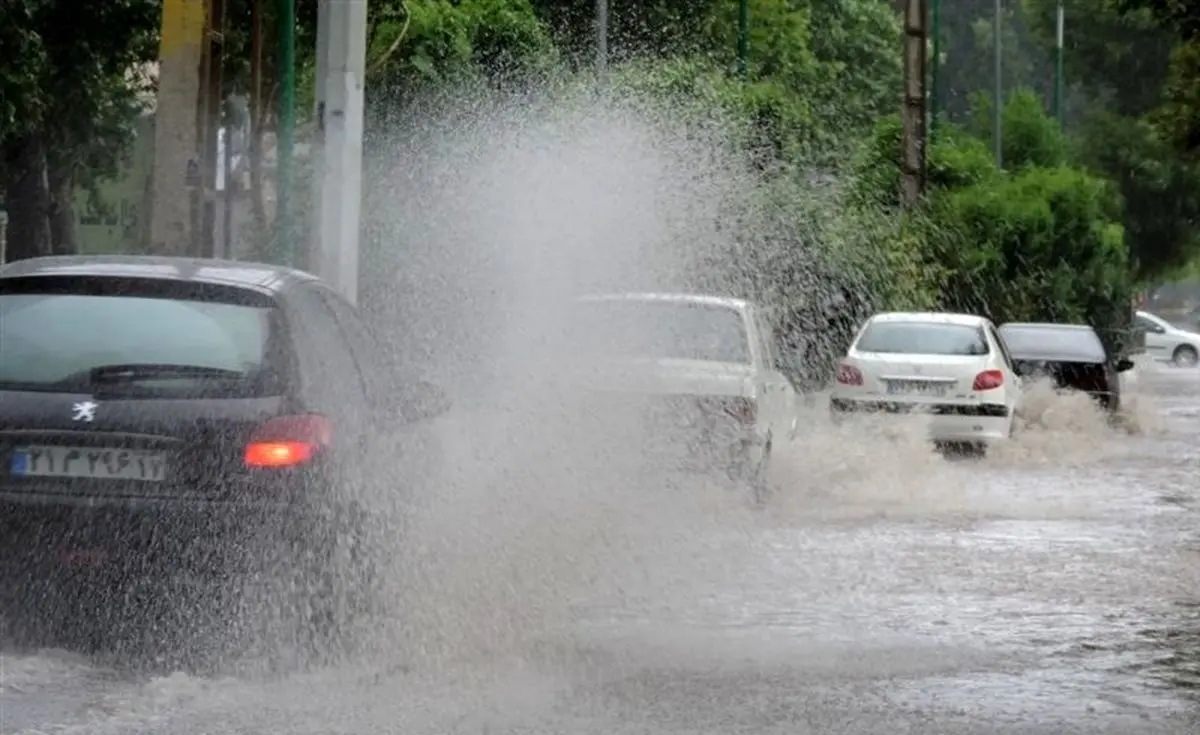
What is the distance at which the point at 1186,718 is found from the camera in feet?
29.0

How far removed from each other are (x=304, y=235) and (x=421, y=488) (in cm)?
1520

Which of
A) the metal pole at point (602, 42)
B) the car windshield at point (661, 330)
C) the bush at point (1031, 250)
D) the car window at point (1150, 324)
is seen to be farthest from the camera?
the car window at point (1150, 324)

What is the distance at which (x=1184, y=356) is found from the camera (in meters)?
68.4

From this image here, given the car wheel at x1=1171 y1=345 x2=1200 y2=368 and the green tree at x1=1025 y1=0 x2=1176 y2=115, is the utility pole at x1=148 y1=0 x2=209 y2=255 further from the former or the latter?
the green tree at x1=1025 y1=0 x2=1176 y2=115

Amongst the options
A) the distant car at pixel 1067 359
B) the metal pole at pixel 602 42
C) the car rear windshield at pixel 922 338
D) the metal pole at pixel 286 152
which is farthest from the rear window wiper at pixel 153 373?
the metal pole at pixel 602 42

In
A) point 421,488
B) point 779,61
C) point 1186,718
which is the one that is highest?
point 779,61

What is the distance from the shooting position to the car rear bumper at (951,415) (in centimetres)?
2375

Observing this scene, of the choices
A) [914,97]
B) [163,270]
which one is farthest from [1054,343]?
[163,270]

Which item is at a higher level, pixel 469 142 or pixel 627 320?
pixel 469 142

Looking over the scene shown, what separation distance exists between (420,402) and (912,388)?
14.1 m

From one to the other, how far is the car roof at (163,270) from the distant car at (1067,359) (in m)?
21.2

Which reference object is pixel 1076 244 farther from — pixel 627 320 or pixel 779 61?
pixel 627 320

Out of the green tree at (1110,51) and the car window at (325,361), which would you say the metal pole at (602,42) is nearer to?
the car window at (325,361)

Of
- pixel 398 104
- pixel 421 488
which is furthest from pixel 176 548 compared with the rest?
pixel 398 104
